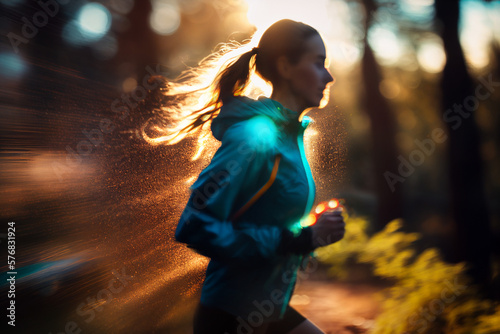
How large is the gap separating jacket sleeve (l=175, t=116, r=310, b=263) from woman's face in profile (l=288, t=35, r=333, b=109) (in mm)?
487

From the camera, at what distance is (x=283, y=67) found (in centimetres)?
221

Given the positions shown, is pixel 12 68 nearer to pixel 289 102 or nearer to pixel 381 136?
pixel 289 102

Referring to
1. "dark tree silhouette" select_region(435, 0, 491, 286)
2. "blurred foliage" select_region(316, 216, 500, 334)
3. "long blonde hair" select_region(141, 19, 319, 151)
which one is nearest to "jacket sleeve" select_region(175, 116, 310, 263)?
"long blonde hair" select_region(141, 19, 319, 151)

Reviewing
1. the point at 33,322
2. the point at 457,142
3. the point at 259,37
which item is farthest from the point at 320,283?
the point at 259,37

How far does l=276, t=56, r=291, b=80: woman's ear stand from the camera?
7.21 ft

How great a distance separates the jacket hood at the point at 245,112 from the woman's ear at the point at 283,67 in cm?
20

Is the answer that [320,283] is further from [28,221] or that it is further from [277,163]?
[277,163]

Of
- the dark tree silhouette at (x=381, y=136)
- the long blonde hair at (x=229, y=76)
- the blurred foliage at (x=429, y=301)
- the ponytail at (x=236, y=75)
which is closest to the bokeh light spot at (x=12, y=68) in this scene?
the long blonde hair at (x=229, y=76)

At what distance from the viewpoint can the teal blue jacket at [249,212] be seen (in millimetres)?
1725

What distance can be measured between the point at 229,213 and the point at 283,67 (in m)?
0.89

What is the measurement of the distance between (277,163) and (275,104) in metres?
0.36

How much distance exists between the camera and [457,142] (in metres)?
7.15

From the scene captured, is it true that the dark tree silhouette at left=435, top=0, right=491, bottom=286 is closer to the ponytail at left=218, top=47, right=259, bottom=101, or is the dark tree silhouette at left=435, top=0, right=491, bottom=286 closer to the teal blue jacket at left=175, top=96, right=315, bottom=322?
the ponytail at left=218, top=47, right=259, bottom=101

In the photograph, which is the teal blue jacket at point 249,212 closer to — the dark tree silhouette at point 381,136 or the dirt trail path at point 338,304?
the dirt trail path at point 338,304
